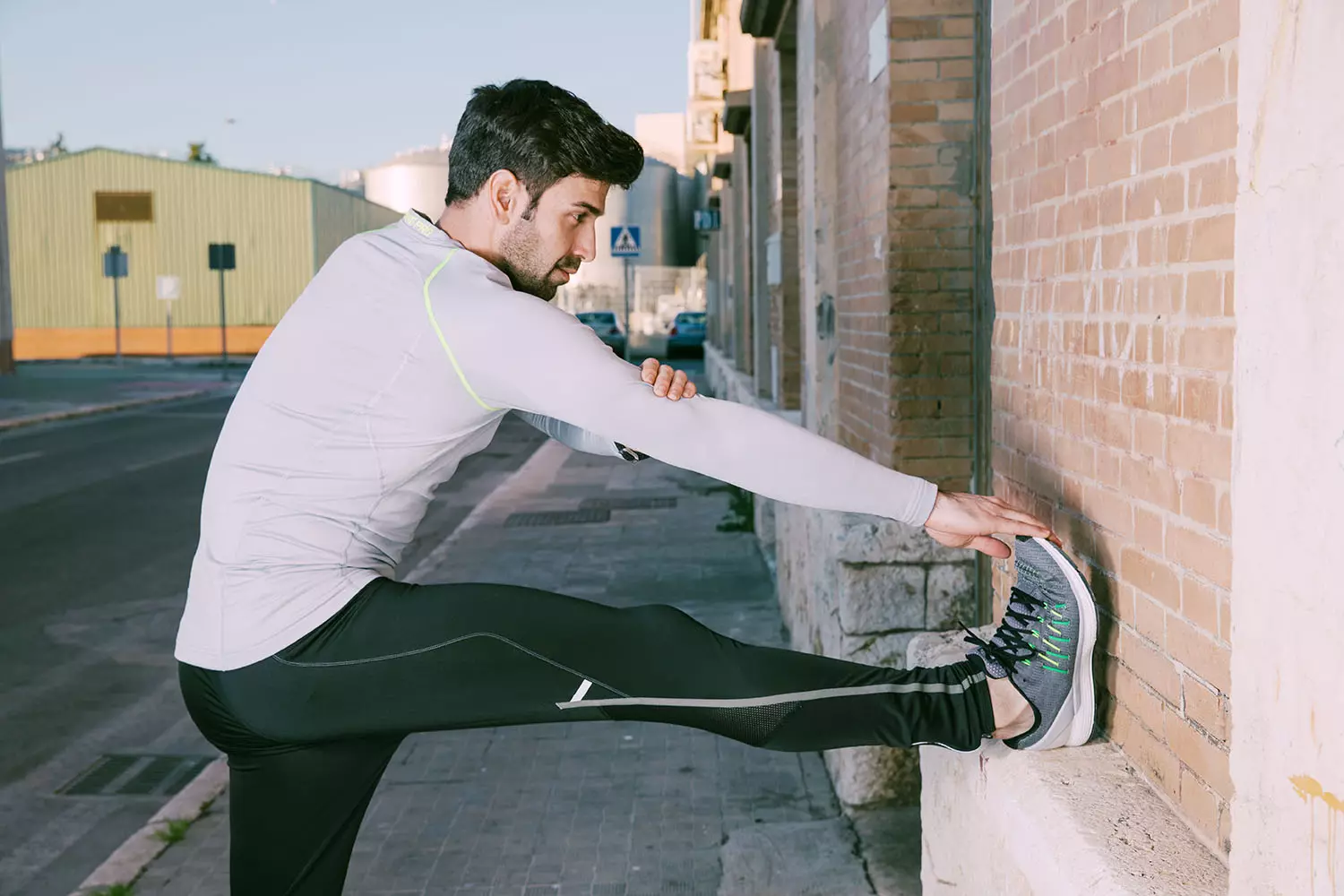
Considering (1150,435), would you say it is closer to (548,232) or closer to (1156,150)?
(1156,150)

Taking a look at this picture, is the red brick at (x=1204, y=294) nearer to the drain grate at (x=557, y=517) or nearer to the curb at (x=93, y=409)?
the drain grate at (x=557, y=517)

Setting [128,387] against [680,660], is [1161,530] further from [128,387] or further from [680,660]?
[128,387]

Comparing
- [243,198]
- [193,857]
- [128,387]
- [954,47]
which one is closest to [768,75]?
[954,47]

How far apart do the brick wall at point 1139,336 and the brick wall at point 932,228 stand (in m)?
1.33

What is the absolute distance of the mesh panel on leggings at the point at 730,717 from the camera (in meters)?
2.36

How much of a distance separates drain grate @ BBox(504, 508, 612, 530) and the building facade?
20.6 feet

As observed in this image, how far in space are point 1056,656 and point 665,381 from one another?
881mm

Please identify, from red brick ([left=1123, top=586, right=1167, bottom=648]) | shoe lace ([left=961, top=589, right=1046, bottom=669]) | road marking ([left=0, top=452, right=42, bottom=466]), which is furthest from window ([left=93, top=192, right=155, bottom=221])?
red brick ([left=1123, top=586, right=1167, bottom=648])

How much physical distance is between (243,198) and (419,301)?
1705 inches

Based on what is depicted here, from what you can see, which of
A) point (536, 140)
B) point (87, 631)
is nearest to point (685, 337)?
point (87, 631)

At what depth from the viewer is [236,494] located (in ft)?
7.70

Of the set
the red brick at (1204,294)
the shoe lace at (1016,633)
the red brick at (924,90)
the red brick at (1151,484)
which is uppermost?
the red brick at (924,90)

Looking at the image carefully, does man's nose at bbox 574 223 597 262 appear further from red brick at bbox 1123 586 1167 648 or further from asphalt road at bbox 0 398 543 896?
asphalt road at bbox 0 398 543 896

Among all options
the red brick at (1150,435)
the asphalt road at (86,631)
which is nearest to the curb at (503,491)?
the asphalt road at (86,631)
